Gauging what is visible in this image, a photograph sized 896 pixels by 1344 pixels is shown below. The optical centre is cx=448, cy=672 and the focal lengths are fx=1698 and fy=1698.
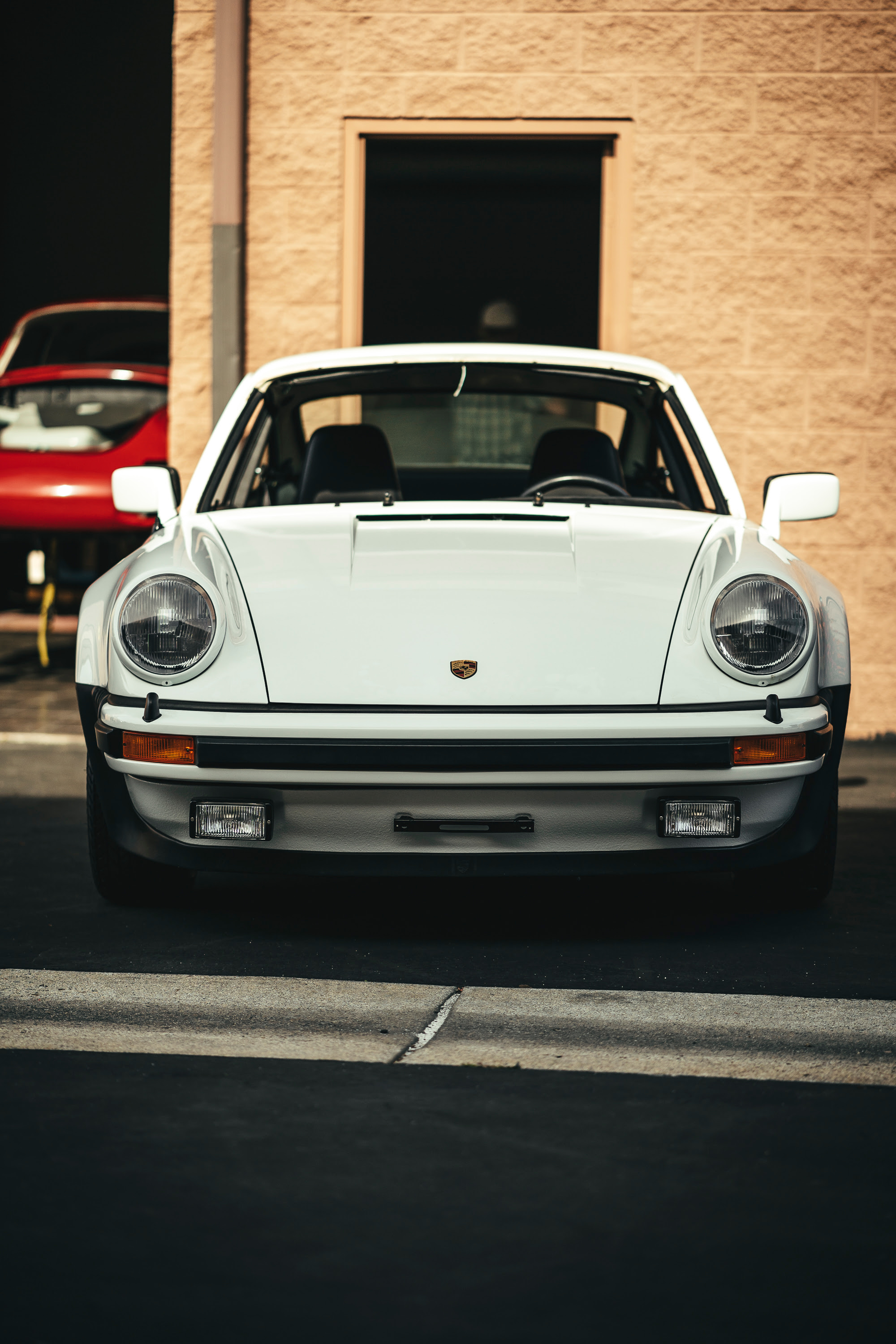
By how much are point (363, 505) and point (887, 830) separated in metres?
2.16

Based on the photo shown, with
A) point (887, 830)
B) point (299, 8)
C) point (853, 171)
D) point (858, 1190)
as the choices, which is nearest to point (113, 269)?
point (299, 8)

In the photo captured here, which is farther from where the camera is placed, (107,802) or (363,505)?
(363,505)

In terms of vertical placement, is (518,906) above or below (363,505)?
below

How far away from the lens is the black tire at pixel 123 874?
13.8 ft

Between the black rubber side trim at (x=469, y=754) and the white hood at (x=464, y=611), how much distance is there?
0.10 metres

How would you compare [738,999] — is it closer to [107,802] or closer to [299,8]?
[107,802]

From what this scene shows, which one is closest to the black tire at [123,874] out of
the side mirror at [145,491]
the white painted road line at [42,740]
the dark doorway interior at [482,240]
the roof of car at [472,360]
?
the side mirror at [145,491]

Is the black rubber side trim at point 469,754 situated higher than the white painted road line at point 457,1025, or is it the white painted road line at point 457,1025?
the black rubber side trim at point 469,754

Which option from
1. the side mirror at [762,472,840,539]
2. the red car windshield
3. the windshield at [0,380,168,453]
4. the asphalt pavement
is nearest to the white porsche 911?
the asphalt pavement

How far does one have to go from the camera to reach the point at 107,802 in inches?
156

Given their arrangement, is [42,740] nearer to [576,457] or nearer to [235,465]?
[235,465]

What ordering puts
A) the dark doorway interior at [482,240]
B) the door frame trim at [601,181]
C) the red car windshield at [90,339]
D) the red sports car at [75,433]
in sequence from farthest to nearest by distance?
the red car windshield at [90,339]
the red sports car at [75,433]
the dark doorway interior at [482,240]
the door frame trim at [601,181]

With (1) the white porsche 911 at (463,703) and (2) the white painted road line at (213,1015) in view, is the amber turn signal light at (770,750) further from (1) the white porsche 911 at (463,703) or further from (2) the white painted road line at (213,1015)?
(2) the white painted road line at (213,1015)

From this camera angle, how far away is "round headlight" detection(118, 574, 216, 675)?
12.6 feet
